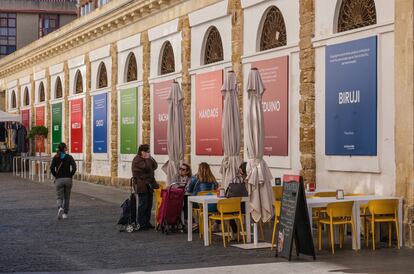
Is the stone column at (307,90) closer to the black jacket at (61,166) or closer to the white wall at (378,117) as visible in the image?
the white wall at (378,117)

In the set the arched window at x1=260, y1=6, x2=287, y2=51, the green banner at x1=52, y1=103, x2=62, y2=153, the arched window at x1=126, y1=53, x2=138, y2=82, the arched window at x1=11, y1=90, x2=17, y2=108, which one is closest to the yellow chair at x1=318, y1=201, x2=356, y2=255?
the arched window at x1=260, y1=6, x2=287, y2=51

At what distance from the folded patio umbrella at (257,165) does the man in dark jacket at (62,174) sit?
18.2 feet

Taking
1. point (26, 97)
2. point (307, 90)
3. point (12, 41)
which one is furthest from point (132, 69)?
point (12, 41)

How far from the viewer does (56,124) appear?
39.9 meters

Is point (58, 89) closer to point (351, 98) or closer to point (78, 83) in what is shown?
point (78, 83)

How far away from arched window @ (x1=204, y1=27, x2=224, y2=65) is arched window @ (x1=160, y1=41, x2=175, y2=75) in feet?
8.77

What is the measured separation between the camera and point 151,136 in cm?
2747

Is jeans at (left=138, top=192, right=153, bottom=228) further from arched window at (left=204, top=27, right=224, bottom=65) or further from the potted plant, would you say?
the potted plant

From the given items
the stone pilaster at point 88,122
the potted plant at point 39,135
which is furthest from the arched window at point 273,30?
the potted plant at point 39,135

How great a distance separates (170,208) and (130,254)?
2.87 metres

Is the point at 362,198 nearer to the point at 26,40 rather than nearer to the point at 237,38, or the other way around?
the point at 237,38

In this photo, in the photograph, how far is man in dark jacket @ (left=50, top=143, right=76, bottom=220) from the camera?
18.6 metres

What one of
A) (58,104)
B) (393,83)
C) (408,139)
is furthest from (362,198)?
(58,104)

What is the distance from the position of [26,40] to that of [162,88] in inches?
2082
